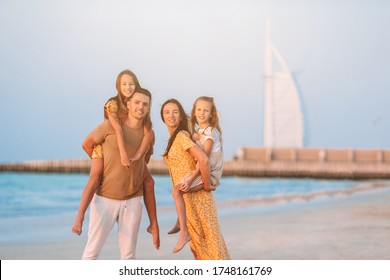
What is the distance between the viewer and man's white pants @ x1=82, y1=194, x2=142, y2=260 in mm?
3021

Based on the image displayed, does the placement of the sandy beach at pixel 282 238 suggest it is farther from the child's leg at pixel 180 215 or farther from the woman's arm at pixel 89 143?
the woman's arm at pixel 89 143

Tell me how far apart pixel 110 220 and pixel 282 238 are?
2240mm

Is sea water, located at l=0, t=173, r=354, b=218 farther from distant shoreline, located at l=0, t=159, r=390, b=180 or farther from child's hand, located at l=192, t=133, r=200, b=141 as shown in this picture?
child's hand, located at l=192, t=133, r=200, b=141

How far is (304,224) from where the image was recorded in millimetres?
5906

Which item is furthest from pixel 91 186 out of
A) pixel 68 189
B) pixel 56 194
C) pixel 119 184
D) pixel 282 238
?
pixel 68 189

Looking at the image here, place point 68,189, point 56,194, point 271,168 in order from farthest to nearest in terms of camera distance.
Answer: point 271,168 < point 68,189 < point 56,194

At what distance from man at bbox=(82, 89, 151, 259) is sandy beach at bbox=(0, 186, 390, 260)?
1.30 m

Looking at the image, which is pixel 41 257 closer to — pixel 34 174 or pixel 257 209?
pixel 257 209

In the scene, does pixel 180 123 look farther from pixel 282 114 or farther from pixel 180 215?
pixel 282 114

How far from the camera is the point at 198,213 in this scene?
10.00 feet

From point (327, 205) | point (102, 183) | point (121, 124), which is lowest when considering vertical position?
point (327, 205)
